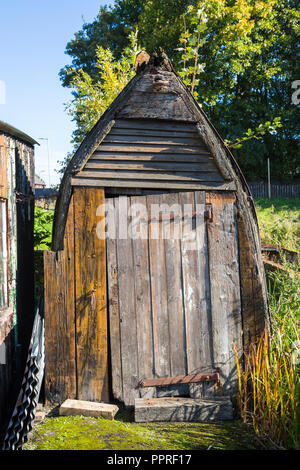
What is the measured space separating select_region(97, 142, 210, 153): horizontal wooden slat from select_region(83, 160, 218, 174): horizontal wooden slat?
139mm

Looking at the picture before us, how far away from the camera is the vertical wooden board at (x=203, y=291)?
14.5 feet

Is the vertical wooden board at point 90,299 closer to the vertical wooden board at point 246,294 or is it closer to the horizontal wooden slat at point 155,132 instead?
the horizontal wooden slat at point 155,132

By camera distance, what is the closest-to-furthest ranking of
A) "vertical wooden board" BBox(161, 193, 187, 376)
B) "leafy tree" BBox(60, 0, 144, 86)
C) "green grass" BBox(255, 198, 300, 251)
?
"vertical wooden board" BBox(161, 193, 187, 376), "green grass" BBox(255, 198, 300, 251), "leafy tree" BBox(60, 0, 144, 86)

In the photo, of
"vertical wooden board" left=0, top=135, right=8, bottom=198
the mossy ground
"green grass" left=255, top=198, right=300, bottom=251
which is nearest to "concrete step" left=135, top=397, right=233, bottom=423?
the mossy ground

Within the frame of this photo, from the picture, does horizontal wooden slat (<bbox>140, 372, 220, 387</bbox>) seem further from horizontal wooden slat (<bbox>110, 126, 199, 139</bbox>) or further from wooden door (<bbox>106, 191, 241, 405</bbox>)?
horizontal wooden slat (<bbox>110, 126, 199, 139</bbox>)

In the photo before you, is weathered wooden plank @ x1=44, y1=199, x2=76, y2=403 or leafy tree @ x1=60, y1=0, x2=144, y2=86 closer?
weathered wooden plank @ x1=44, y1=199, x2=76, y2=403

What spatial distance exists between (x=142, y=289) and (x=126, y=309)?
0.95 ft

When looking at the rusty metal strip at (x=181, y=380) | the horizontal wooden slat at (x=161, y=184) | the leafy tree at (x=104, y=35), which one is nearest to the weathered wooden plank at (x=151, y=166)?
the horizontal wooden slat at (x=161, y=184)

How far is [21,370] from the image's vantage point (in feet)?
18.0

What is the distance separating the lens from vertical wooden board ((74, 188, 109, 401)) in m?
4.34

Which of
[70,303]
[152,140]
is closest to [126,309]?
[70,303]

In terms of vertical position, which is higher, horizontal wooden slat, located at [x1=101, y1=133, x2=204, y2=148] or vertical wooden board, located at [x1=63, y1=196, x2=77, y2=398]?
horizontal wooden slat, located at [x1=101, y1=133, x2=204, y2=148]
